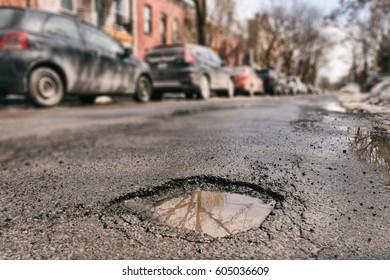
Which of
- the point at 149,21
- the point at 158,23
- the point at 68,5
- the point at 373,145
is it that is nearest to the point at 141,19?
the point at 149,21

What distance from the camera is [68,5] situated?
1614cm

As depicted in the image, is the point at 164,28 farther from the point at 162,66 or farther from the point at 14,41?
the point at 14,41

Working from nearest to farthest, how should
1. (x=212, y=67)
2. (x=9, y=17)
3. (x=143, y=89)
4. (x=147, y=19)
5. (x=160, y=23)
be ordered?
(x=9, y=17), (x=143, y=89), (x=212, y=67), (x=147, y=19), (x=160, y=23)

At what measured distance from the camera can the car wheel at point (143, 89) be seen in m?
8.03

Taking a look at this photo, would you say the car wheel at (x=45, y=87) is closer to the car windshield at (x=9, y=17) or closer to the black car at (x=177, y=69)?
the car windshield at (x=9, y=17)

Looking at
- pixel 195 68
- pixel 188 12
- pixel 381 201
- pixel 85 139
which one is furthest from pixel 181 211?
pixel 188 12

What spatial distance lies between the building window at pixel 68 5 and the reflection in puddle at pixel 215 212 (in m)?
16.4

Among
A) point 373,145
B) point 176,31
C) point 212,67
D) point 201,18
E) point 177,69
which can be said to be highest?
point 176,31

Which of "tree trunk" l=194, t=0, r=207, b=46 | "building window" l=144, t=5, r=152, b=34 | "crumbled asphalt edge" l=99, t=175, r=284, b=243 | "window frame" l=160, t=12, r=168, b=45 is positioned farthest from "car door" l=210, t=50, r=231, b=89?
"window frame" l=160, t=12, r=168, b=45

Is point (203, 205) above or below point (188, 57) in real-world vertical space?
below

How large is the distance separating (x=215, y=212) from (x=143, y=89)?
689 centimetres

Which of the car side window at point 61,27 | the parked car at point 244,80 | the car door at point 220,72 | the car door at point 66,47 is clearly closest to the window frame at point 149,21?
the parked car at point 244,80

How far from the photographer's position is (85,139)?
3.43m

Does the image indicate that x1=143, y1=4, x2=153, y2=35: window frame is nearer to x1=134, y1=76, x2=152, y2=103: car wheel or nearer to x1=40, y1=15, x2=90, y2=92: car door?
x1=134, y1=76, x2=152, y2=103: car wheel
